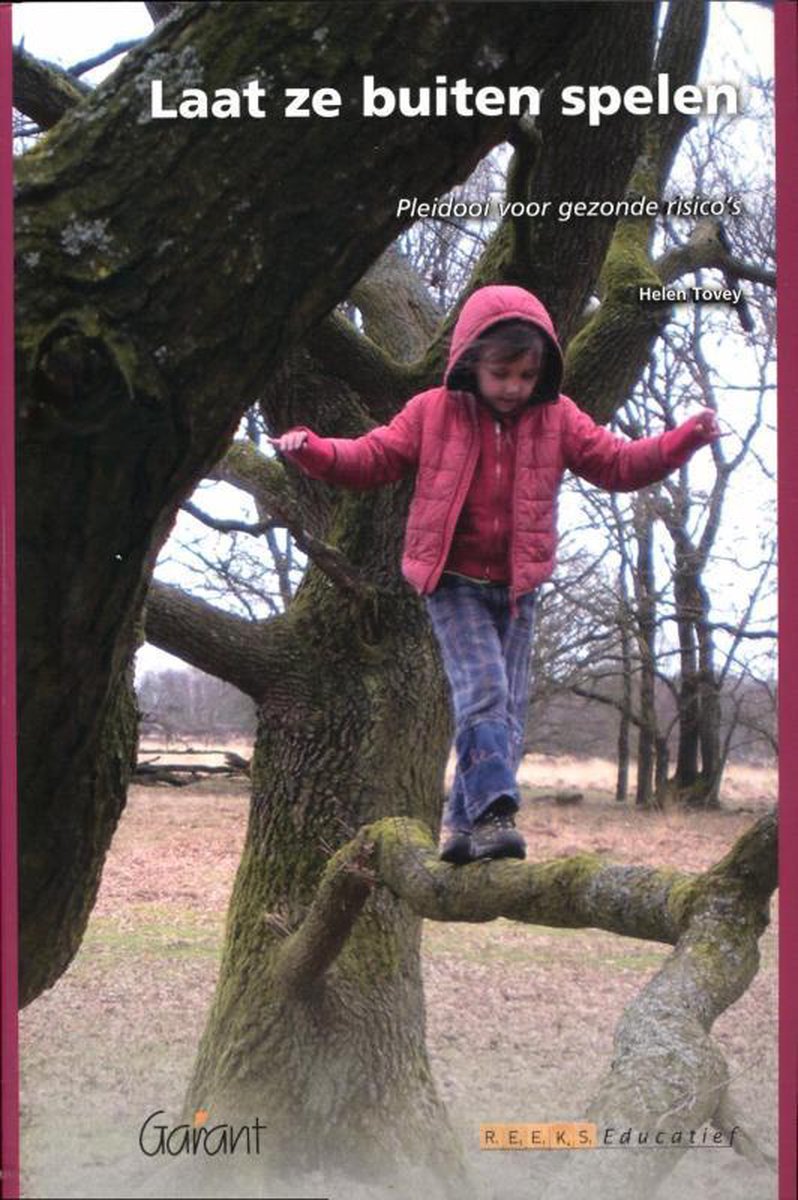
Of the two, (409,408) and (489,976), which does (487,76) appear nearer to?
(409,408)

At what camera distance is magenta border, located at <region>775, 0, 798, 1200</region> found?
1.86 metres

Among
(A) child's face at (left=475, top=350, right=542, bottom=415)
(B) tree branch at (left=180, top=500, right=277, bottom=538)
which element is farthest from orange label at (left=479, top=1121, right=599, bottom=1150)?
(B) tree branch at (left=180, top=500, right=277, bottom=538)

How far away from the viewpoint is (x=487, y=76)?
5.15ft

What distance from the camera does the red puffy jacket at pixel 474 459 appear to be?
7.14 feet

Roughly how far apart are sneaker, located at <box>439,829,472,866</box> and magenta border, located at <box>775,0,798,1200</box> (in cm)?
53

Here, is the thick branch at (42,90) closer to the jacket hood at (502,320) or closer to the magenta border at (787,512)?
the jacket hood at (502,320)

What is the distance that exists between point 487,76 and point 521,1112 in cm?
190

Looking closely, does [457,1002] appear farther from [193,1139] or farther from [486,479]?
[486,479]

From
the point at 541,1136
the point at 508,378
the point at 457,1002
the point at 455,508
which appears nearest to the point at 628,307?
the point at 508,378

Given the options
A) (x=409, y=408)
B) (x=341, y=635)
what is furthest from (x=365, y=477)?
(x=341, y=635)

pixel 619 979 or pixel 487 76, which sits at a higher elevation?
pixel 487 76

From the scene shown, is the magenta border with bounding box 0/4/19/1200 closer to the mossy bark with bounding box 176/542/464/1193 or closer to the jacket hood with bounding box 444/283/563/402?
the jacket hood with bounding box 444/283/563/402

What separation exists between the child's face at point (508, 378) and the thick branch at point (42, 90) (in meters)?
1.16

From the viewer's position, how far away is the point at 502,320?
211 centimetres
